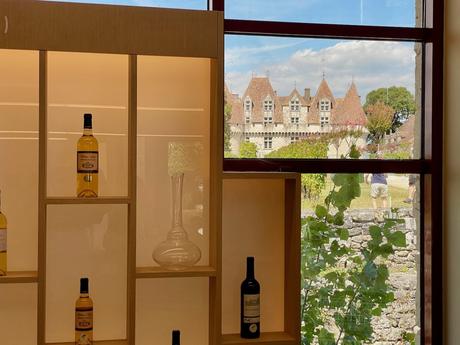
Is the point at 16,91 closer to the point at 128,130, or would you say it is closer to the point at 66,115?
the point at 66,115

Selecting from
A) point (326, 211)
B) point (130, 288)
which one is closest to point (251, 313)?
point (130, 288)

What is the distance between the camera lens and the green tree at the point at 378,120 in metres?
3.50

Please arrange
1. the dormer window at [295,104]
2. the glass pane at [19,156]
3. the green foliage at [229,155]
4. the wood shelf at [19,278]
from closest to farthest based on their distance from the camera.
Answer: the wood shelf at [19,278] → the glass pane at [19,156] → the green foliage at [229,155] → the dormer window at [295,104]

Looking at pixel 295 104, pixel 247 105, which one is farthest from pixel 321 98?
pixel 247 105

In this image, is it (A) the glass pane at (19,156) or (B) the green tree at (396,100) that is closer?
(A) the glass pane at (19,156)

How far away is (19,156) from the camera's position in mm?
2746

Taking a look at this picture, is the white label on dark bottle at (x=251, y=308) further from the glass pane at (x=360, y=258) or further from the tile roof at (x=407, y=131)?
the tile roof at (x=407, y=131)

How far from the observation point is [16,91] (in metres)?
2.74

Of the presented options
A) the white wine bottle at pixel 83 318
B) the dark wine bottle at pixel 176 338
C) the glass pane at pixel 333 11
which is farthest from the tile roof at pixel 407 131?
the white wine bottle at pixel 83 318

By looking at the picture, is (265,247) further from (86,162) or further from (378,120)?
(378,120)

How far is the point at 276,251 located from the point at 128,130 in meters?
0.83

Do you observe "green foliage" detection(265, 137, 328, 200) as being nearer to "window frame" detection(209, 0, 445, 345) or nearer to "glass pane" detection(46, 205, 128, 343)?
"window frame" detection(209, 0, 445, 345)

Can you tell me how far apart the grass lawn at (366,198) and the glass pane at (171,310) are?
796 millimetres

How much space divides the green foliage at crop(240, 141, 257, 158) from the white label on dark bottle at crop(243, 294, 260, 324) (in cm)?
79
